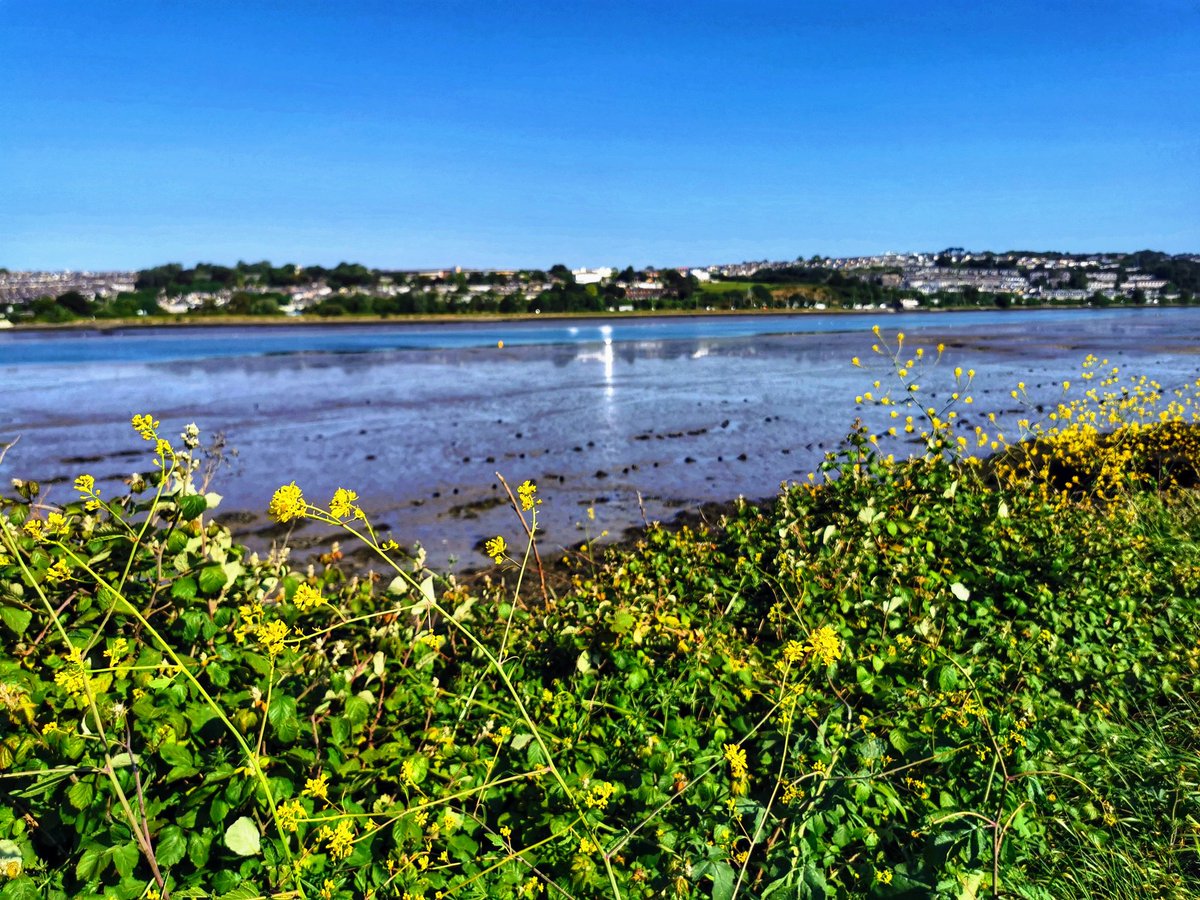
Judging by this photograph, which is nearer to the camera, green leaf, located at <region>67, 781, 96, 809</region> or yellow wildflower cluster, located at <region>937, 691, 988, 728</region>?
green leaf, located at <region>67, 781, 96, 809</region>

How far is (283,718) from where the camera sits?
256 centimetres

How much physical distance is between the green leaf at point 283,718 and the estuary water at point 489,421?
118 inches

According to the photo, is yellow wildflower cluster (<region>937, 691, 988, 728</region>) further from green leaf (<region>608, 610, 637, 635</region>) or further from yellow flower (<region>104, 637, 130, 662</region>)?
yellow flower (<region>104, 637, 130, 662</region>)

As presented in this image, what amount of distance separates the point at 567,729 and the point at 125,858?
4.93ft

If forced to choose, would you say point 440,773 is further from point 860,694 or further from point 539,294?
point 539,294

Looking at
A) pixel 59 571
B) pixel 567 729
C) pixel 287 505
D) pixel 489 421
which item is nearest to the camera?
pixel 287 505

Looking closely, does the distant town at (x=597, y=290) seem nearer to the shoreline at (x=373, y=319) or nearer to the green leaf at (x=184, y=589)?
the shoreline at (x=373, y=319)

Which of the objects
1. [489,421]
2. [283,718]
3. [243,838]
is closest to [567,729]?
[283,718]

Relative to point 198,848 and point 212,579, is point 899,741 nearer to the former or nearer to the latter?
point 198,848

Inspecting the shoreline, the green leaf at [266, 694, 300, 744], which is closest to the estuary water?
the green leaf at [266, 694, 300, 744]

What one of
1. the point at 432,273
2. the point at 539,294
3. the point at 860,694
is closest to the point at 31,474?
the point at 860,694

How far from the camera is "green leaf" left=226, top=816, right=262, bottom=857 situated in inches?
88.7

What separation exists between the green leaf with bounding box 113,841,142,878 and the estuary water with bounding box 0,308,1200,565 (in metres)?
3.41

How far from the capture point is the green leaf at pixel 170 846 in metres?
2.27
